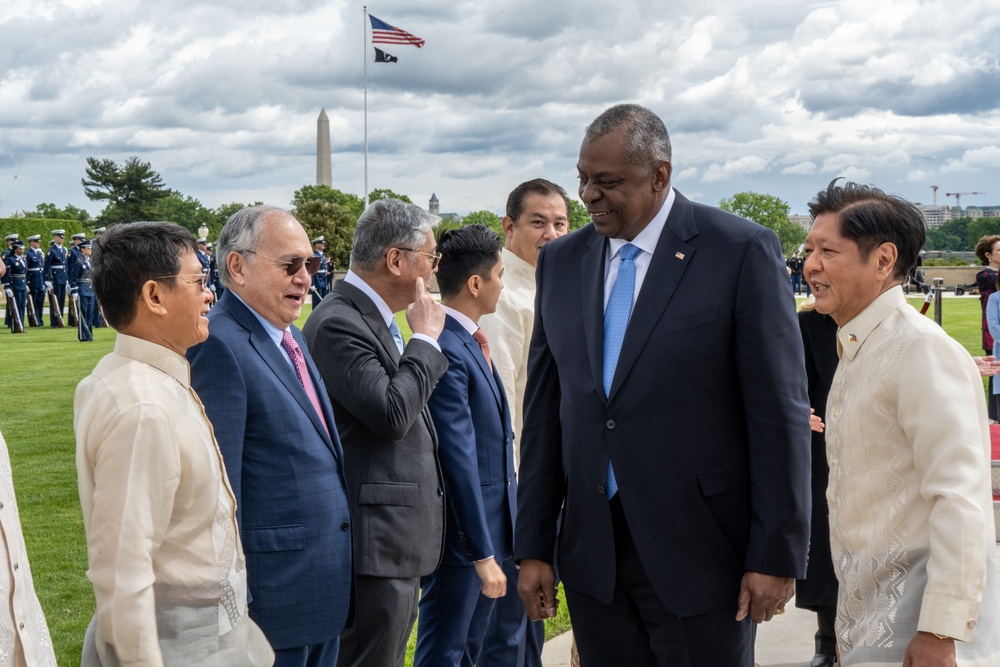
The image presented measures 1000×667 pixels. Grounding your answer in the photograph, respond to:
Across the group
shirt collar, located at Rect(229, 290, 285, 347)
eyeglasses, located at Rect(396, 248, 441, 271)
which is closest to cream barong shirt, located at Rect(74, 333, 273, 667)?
shirt collar, located at Rect(229, 290, 285, 347)

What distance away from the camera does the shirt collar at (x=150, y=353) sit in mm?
2586

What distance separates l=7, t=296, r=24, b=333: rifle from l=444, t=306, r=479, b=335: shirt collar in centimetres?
2384

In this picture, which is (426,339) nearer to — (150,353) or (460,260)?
(460,260)

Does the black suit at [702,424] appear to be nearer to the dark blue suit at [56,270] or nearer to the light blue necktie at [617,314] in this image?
the light blue necktie at [617,314]

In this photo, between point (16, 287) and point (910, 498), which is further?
point (16, 287)

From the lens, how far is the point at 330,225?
5047 cm

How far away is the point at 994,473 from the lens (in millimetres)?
6863

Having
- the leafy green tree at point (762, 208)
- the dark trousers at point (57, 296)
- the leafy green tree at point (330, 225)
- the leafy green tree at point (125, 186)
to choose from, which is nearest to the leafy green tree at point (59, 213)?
the leafy green tree at point (125, 186)

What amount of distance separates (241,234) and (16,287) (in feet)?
83.4

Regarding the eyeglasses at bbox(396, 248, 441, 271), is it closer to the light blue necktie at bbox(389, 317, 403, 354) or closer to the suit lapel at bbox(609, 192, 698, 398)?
the light blue necktie at bbox(389, 317, 403, 354)

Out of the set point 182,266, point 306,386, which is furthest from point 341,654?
point 182,266

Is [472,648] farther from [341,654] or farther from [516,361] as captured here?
[516,361]

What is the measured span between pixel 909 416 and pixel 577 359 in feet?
3.04

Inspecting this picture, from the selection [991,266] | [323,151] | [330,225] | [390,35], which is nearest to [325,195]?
[323,151]
